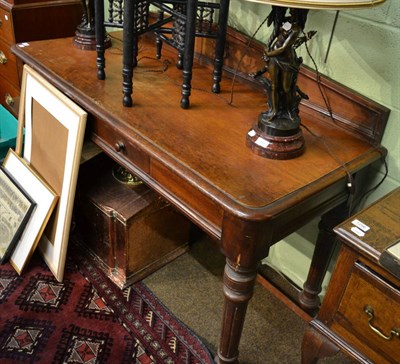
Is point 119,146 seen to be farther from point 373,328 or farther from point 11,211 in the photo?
point 373,328

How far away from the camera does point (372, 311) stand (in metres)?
1.11

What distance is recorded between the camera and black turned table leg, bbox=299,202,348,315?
1517 mm

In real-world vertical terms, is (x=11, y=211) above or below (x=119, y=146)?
below

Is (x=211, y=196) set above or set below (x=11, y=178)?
above

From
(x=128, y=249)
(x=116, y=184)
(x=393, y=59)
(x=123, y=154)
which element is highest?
(x=393, y=59)

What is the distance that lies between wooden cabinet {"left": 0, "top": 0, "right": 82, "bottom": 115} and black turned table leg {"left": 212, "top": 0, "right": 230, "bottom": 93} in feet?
4.11

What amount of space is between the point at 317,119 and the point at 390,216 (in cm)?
45

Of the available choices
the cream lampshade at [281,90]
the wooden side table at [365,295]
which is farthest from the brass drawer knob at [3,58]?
the wooden side table at [365,295]

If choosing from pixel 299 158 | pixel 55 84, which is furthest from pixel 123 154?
pixel 299 158

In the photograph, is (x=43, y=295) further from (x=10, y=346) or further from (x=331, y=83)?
(x=331, y=83)

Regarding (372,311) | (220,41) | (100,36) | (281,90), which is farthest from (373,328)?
(100,36)

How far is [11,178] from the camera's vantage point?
2006 mm

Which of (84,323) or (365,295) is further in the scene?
(84,323)

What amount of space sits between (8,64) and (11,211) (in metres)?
0.98
